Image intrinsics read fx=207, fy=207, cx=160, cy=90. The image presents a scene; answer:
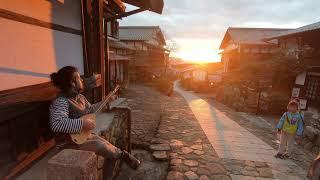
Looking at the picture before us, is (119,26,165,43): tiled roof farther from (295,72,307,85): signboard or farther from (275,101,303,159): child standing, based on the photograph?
(275,101,303,159): child standing

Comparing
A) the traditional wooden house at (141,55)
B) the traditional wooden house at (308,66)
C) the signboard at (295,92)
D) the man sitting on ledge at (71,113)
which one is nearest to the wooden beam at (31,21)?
the man sitting on ledge at (71,113)

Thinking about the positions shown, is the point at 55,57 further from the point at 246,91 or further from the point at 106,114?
the point at 246,91

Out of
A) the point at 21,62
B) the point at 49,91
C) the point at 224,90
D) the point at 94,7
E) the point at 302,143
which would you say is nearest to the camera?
the point at 21,62

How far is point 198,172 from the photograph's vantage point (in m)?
5.86

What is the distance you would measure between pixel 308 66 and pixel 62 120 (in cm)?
1675

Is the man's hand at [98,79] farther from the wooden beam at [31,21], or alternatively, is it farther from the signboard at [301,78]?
the signboard at [301,78]

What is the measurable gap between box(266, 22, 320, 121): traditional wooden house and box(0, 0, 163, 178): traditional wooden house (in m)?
14.8

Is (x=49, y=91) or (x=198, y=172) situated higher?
(x=49, y=91)

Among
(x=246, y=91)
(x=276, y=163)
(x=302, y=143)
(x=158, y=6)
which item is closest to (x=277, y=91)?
(x=246, y=91)

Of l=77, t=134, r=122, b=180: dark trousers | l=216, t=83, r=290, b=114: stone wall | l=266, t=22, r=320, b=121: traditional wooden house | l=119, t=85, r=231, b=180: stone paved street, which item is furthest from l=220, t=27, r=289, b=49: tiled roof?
l=77, t=134, r=122, b=180: dark trousers

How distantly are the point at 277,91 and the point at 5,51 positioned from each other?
64.1ft

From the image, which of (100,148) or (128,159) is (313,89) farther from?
(100,148)

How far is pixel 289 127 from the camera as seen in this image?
6723 mm

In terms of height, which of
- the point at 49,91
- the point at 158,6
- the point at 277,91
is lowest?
the point at 277,91
